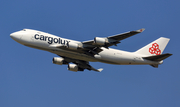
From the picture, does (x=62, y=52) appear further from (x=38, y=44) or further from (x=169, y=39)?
(x=169, y=39)

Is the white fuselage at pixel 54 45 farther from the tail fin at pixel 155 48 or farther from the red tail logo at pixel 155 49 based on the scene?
the red tail logo at pixel 155 49

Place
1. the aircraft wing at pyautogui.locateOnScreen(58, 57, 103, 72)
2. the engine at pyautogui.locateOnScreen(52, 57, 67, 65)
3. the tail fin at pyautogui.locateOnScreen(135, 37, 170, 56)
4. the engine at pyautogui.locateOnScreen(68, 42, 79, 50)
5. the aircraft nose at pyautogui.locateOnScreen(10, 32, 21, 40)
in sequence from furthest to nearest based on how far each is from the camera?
the tail fin at pyautogui.locateOnScreen(135, 37, 170, 56)
the aircraft wing at pyautogui.locateOnScreen(58, 57, 103, 72)
the engine at pyautogui.locateOnScreen(52, 57, 67, 65)
the aircraft nose at pyautogui.locateOnScreen(10, 32, 21, 40)
the engine at pyautogui.locateOnScreen(68, 42, 79, 50)

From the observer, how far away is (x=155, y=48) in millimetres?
45812

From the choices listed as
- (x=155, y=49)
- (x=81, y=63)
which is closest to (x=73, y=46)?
(x=81, y=63)

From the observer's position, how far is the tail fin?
44.6 meters

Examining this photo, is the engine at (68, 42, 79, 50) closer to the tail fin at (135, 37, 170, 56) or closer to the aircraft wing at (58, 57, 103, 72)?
the aircraft wing at (58, 57, 103, 72)

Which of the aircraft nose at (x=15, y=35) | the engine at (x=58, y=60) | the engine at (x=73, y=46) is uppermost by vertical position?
the aircraft nose at (x=15, y=35)

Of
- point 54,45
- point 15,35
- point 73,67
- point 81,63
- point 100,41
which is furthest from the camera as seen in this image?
point 73,67

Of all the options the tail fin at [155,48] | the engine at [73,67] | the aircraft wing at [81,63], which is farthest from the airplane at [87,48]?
the engine at [73,67]

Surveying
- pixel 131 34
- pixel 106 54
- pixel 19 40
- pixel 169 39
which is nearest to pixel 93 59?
pixel 106 54

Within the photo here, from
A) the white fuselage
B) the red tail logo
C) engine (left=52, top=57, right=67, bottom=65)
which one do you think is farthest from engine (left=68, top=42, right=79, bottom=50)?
the red tail logo

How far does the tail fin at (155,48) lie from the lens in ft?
146

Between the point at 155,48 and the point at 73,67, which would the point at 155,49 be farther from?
the point at 73,67

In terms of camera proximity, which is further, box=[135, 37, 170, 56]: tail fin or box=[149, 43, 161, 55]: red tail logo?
box=[149, 43, 161, 55]: red tail logo
